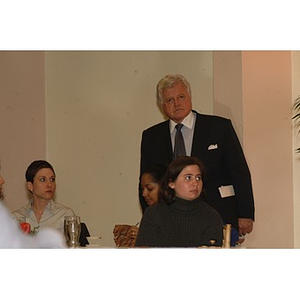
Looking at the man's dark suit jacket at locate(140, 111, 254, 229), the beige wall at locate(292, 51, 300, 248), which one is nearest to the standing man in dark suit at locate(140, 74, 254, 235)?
the man's dark suit jacket at locate(140, 111, 254, 229)

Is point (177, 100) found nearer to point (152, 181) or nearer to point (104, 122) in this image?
point (152, 181)

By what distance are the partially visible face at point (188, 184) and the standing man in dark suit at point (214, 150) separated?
1.97 feet

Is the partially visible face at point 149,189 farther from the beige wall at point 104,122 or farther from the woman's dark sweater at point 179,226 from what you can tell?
the beige wall at point 104,122

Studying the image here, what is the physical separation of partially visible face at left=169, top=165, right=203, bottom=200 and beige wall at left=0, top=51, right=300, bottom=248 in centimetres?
133

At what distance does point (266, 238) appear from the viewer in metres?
5.69

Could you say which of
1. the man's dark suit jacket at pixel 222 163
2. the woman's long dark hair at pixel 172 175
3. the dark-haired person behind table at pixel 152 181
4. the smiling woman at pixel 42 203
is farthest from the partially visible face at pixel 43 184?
the man's dark suit jacket at pixel 222 163

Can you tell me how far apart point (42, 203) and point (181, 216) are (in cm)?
99

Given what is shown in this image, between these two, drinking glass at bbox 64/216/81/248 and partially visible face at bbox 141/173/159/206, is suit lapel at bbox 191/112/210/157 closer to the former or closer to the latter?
partially visible face at bbox 141/173/159/206

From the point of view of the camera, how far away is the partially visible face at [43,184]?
4906 millimetres

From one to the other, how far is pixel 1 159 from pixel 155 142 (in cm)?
135

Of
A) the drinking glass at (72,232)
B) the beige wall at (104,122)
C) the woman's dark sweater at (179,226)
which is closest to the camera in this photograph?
the drinking glass at (72,232)
